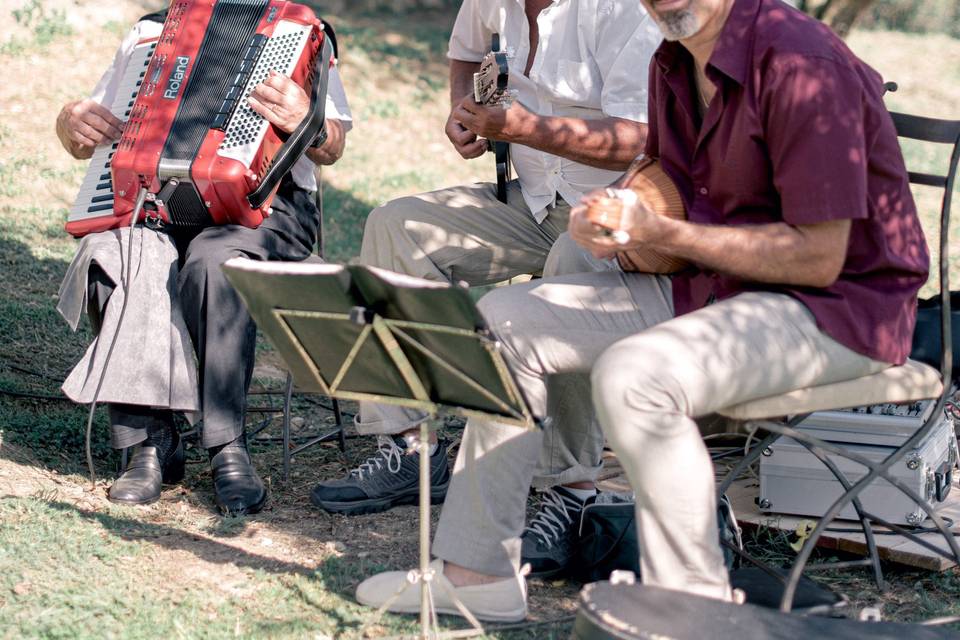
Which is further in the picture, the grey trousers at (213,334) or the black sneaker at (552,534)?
the grey trousers at (213,334)

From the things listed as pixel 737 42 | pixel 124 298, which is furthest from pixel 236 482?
pixel 737 42

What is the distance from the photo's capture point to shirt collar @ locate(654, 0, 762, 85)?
2785 mm

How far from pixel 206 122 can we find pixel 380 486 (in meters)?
1.39

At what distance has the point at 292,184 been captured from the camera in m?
4.24

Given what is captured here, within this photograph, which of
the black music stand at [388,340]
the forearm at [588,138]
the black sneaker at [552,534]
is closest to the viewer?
the black music stand at [388,340]

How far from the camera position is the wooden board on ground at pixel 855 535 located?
3.36 m

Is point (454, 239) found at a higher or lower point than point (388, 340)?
lower

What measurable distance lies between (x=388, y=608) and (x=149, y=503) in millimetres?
1168

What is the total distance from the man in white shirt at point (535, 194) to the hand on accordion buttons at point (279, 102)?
43cm

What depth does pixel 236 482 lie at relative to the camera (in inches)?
149

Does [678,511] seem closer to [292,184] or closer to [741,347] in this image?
[741,347]

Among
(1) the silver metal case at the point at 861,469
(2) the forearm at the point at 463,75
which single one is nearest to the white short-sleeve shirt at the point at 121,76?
(2) the forearm at the point at 463,75

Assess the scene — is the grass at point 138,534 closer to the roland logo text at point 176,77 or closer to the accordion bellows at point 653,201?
the accordion bellows at point 653,201

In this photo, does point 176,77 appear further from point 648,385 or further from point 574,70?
point 648,385
